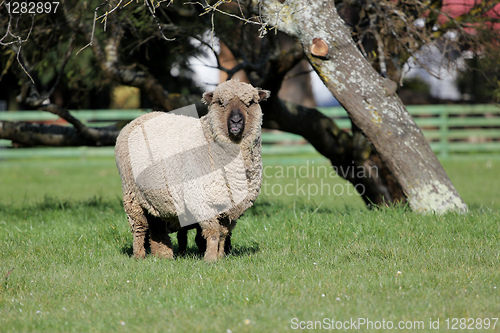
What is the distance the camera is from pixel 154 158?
4.93 meters

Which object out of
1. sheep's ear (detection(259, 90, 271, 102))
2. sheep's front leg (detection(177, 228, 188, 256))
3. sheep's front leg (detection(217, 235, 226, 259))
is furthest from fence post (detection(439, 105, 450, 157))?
sheep's front leg (detection(217, 235, 226, 259))

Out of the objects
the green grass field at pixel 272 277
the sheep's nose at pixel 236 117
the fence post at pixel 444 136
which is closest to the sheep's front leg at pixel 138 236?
the green grass field at pixel 272 277

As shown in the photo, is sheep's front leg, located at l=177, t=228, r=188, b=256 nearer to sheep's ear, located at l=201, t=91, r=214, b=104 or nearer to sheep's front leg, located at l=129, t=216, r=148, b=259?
sheep's front leg, located at l=129, t=216, r=148, b=259

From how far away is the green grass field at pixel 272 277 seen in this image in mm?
3516

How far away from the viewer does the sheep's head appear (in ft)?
14.8

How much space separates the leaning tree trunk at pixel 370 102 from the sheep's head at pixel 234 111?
1.53 meters

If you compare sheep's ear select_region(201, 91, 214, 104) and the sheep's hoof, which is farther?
→ the sheep's hoof

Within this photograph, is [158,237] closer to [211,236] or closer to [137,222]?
[137,222]

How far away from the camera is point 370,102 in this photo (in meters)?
6.08

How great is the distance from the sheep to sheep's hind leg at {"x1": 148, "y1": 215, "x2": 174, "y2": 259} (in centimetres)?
25

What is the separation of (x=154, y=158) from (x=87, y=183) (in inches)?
379

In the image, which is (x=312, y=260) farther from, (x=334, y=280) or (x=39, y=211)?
(x=39, y=211)

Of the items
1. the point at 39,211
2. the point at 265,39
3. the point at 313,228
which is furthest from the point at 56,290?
the point at 265,39

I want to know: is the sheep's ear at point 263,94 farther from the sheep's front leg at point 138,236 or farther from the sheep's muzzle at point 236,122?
the sheep's front leg at point 138,236
